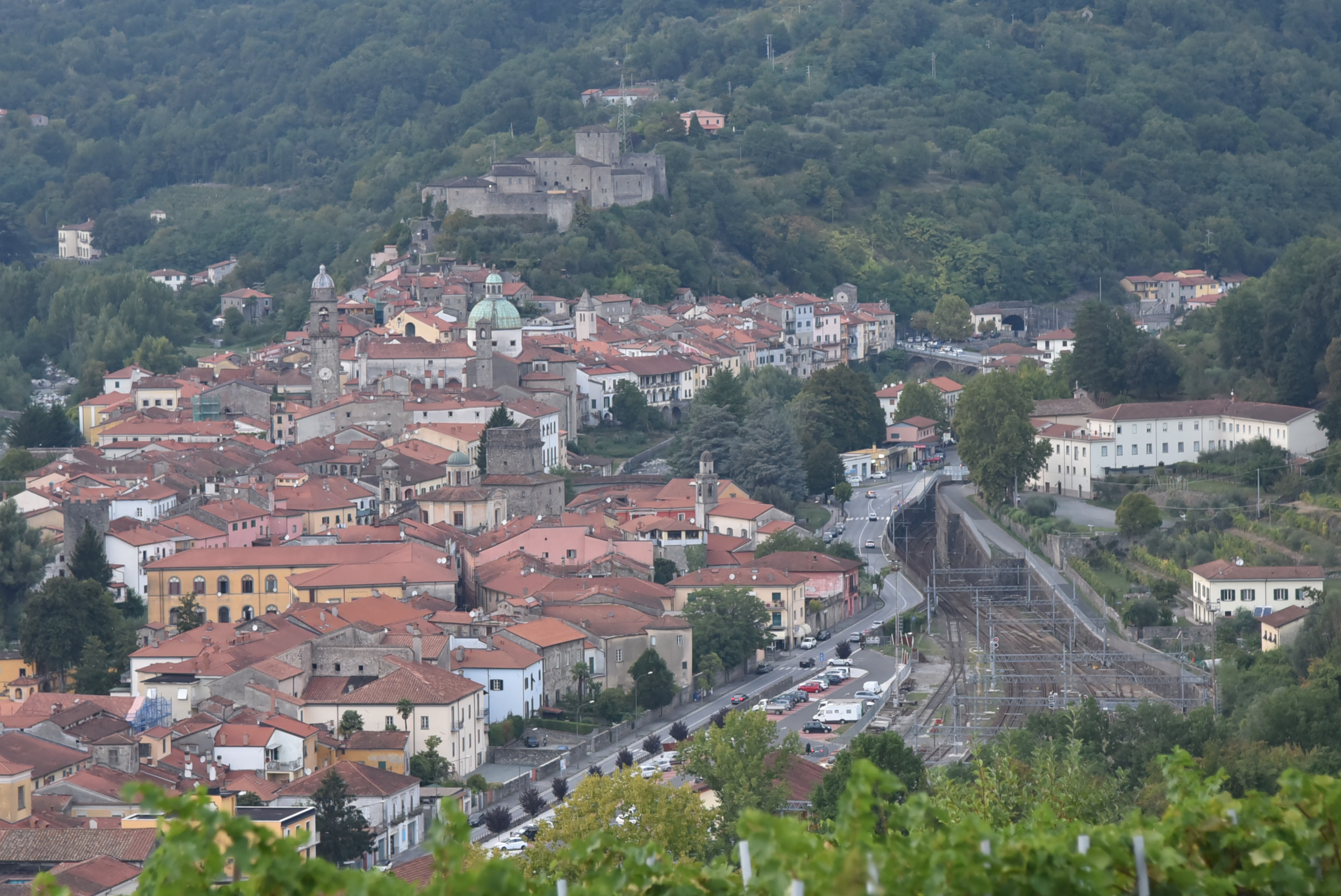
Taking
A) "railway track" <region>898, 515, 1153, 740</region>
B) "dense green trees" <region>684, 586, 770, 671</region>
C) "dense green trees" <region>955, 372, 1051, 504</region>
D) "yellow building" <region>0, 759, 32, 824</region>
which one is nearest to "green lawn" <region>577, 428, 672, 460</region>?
"dense green trees" <region>955, 372, 1051, 504</region>

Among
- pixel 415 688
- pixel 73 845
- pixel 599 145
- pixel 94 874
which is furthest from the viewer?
pixel 599 145

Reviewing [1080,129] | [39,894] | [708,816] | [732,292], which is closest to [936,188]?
[1080,129]

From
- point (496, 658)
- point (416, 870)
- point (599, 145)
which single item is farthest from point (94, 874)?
point (599, 145)

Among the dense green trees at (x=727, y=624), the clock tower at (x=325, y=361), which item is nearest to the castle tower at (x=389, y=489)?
the clock tower at (x=325, y=361)

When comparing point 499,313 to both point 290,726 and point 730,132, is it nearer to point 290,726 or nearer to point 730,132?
point 290,726

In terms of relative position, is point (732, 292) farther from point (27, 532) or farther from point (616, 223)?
point (27, 532)

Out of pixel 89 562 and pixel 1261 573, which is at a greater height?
pixel 1261 573

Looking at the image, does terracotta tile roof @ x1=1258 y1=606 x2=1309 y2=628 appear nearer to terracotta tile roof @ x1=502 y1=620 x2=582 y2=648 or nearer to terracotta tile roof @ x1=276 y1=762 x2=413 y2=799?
terracotta tile roof @ x1=502 y1=620 x2=582 y2=648
